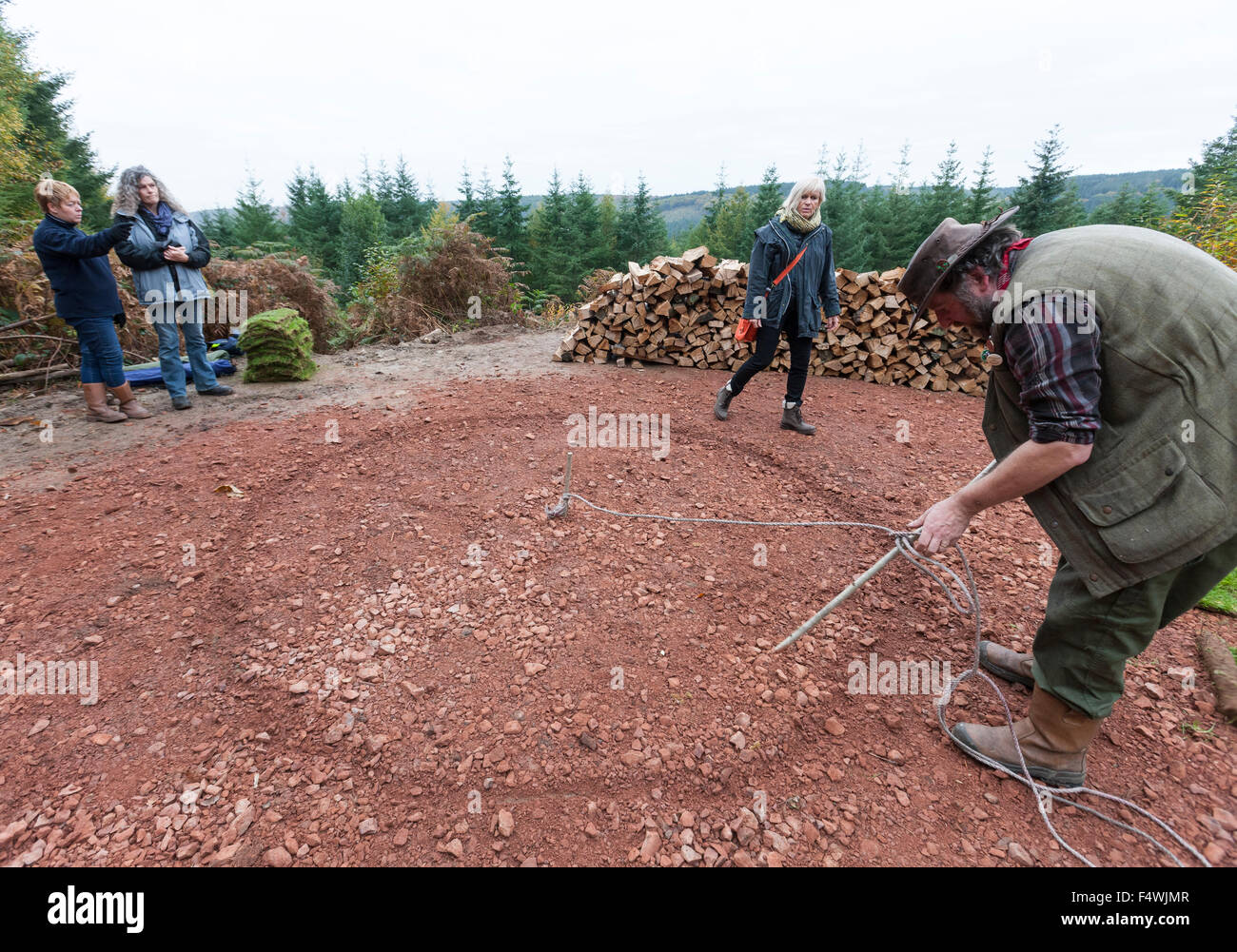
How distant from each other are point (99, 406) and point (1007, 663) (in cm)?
727

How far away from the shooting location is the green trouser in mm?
1803

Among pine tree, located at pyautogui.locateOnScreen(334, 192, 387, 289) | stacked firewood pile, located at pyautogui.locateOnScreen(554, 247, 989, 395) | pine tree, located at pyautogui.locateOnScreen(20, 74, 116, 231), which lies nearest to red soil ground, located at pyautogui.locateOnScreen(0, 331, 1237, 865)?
stacked firewood pile, located at pyautogui.locateOnScreen(554, 247, 989, 395)

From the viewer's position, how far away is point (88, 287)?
477cm

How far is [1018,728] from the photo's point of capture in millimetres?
2189

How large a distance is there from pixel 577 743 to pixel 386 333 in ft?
30.7

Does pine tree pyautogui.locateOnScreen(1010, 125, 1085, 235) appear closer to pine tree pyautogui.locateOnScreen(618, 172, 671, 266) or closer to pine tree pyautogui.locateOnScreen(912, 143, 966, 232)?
pine tree pyautogui.locateOnScreen(912, 143, 966, 232)

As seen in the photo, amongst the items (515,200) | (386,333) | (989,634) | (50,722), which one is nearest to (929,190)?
(515,200)

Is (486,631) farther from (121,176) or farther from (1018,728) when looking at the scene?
(121,176)

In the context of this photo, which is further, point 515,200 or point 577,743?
point 515,200

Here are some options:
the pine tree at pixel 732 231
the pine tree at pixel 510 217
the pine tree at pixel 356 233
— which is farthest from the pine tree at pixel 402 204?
the pine tree at pixel 732 231

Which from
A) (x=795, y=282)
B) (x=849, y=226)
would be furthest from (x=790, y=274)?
(x=849, y=226)

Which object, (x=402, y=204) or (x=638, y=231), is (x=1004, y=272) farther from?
(x=402, y=204)

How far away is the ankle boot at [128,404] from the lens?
520cm

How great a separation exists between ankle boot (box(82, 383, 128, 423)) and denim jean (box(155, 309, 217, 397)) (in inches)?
19.0
